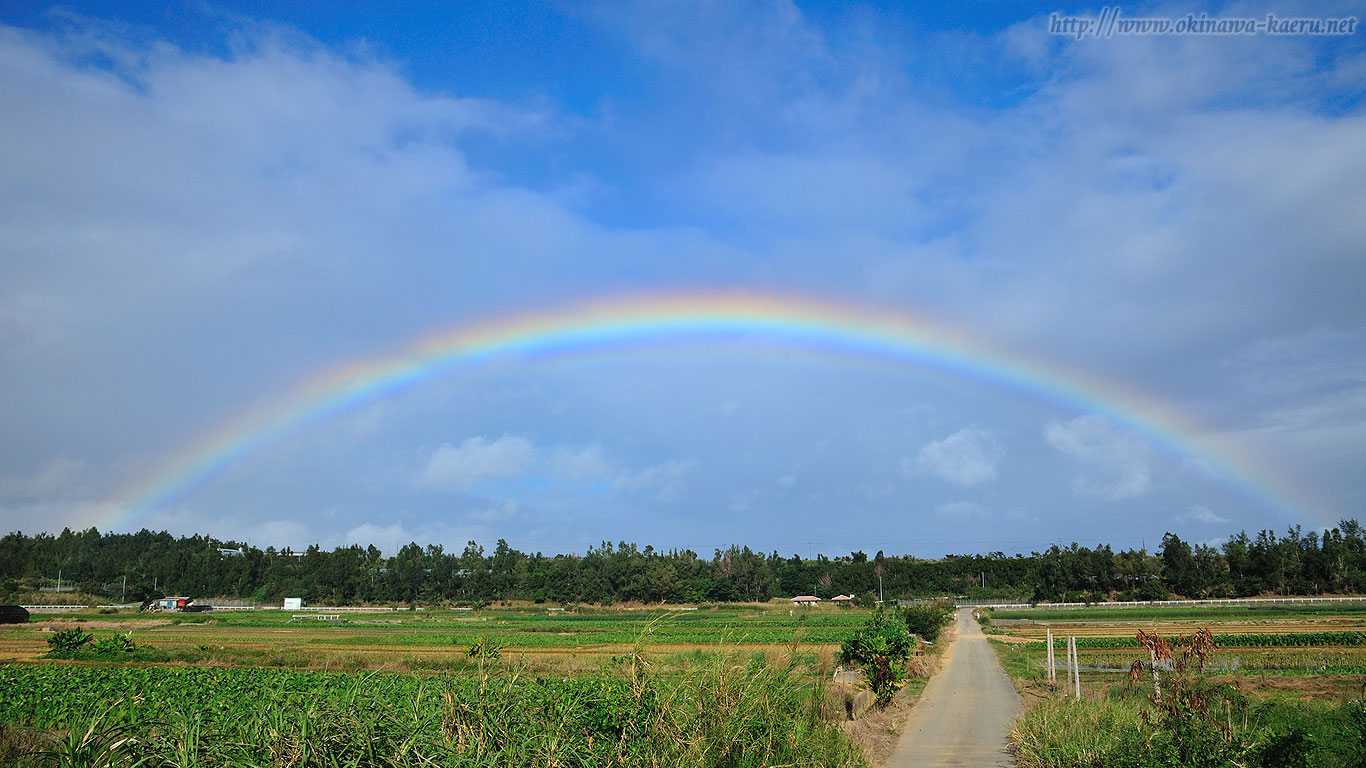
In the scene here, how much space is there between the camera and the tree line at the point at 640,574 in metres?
130

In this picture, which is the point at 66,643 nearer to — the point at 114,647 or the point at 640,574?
the point at 114,647

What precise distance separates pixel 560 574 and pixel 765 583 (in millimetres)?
40173

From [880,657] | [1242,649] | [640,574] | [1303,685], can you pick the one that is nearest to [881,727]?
[880,657]

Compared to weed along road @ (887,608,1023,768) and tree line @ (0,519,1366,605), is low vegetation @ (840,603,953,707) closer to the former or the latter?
weed along road @ (887,608,1023,768)

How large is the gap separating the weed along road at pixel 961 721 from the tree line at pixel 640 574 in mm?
95604

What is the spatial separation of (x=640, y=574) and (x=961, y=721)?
12769cm

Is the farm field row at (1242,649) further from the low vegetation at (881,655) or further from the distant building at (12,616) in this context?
the distant building at (12,616)

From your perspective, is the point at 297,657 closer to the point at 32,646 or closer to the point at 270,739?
the point at 32,646

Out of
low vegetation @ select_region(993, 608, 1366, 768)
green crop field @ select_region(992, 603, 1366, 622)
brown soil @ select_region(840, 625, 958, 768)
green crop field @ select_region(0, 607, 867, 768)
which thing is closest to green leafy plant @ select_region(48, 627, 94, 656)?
green crop field @ select_region(0, 607, 867, 768)

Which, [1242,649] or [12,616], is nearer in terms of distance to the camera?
[1242,649]

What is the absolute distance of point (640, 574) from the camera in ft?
479

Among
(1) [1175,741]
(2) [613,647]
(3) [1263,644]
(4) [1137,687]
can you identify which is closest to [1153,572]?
(3) [1263,644]

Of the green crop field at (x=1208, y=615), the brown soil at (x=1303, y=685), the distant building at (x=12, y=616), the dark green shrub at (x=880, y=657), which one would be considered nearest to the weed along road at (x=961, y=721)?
the dark green shrub at (x=880, y=657)

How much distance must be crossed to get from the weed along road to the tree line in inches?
3764
